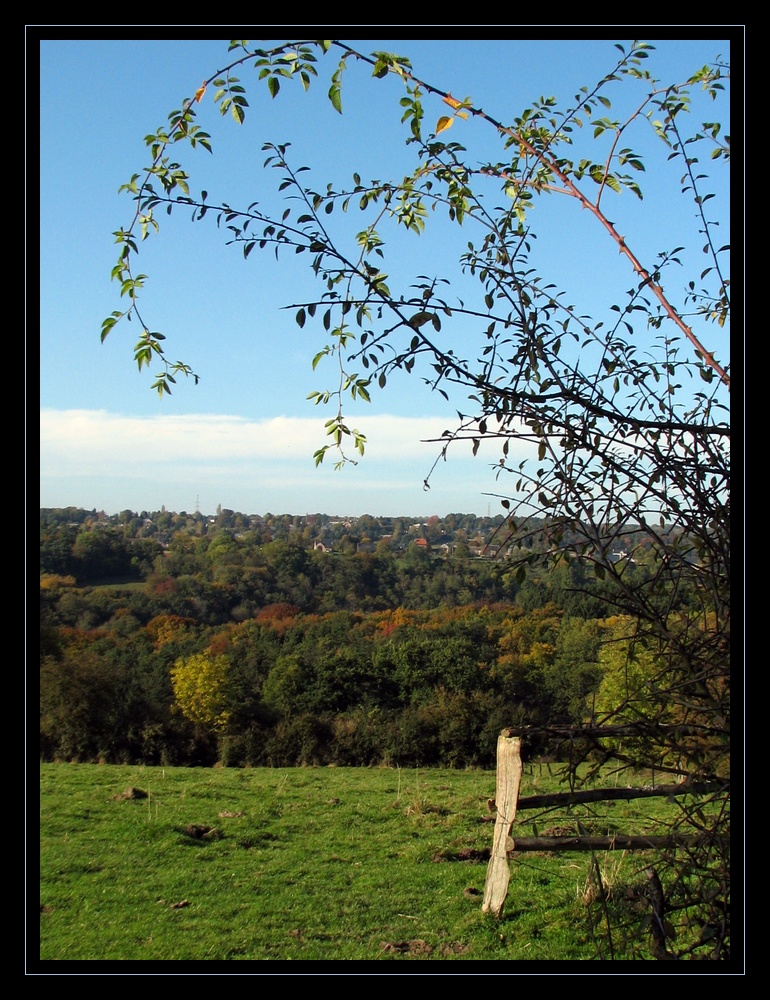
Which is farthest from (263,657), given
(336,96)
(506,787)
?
(336,96)

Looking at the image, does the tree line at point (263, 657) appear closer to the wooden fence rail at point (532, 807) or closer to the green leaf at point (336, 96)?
the wooden fence rail at point (532, 807)

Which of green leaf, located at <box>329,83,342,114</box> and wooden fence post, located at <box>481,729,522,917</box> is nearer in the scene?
green leaf, located at <box>329,83,342,114</box>

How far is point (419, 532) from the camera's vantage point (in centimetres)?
247

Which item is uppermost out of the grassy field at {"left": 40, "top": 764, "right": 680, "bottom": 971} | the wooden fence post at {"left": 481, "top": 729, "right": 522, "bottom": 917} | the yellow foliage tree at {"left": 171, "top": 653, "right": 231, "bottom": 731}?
the wooden fence post at {"left": 481, "top": 729, "right": 522, "bottom": 917}

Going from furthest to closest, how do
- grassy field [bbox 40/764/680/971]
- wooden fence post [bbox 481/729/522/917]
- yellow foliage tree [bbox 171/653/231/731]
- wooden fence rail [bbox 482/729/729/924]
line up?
yellow foliage tree [bbox 171/653/231/731], grassy field [bbox 40/764/680/971], wooden fence post [bbox 481/729/522/917], wooden fence rail [bbox 482/729/729/924]

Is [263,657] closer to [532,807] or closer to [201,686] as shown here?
[201,686]

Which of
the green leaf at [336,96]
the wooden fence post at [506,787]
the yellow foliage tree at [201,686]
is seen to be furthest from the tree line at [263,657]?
the green leaf at [336,96]

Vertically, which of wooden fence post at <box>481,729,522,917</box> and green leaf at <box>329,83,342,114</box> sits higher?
green leaf at <box>329,83,342,114</box>

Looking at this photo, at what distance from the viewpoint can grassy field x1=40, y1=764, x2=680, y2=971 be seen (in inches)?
144

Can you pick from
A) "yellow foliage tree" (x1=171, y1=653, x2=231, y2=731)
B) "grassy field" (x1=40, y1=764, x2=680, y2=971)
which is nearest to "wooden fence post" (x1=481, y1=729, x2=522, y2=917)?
"grassy field" (x1=40, y1=764, x2=680, y2=971)

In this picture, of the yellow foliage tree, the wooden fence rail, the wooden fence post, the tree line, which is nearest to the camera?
the wooden fence rail

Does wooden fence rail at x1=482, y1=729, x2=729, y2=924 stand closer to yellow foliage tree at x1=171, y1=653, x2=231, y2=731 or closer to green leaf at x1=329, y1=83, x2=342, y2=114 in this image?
green leaf at x1=329, y1=83, x2=342, y2=114
